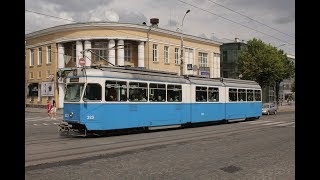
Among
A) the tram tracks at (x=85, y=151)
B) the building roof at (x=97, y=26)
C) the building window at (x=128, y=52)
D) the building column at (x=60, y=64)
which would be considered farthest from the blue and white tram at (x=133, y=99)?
the building column at (x=60, y=64)

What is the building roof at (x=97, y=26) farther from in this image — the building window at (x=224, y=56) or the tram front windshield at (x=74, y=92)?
the tram front windshield at (x=74, y=92)

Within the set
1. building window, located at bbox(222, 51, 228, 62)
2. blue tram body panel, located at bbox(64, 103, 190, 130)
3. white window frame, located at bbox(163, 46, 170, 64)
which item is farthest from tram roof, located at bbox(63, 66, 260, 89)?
building window, located at bbox(222, 51, 228, 62)

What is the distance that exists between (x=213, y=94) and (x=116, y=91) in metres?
9.50

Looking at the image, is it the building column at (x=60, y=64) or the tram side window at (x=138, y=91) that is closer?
the tram side window at (x=138, y=91)

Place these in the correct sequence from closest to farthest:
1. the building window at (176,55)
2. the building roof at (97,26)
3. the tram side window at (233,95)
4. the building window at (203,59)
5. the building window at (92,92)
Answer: the building window at (92,92)
the tram side window at (233,95)
the building roof at (97,26)
the building window at (176,55)
the building window at (203,59)

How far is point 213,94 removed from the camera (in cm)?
2545

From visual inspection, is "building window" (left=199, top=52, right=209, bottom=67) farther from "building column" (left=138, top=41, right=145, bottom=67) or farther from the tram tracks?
the tram tracks

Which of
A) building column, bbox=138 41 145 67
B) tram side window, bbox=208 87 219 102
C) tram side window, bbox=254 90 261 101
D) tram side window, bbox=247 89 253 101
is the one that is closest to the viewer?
tram side window, bbox=208 87 219 102

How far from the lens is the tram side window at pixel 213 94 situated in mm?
25119

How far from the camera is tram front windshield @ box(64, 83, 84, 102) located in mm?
16922

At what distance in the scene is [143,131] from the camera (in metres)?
20.2
